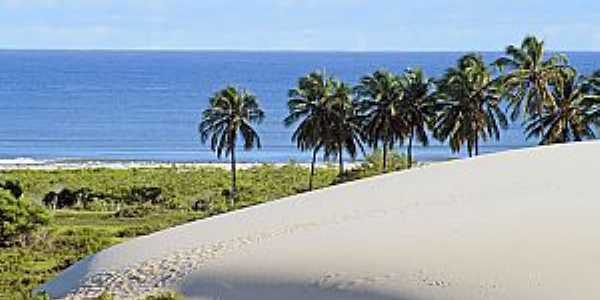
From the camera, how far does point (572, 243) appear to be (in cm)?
2714

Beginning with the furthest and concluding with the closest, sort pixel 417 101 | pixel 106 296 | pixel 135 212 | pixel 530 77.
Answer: pixel 417 101 → pixel 135 212 → pixel 530 77 → pixel 106 296

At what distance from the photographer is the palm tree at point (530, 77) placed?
56.6 m

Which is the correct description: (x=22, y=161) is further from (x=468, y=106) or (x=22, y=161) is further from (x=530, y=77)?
(x=530, y=77)

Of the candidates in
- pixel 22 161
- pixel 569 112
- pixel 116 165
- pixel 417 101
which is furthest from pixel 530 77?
pixel 22 161

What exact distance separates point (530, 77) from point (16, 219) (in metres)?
25.1

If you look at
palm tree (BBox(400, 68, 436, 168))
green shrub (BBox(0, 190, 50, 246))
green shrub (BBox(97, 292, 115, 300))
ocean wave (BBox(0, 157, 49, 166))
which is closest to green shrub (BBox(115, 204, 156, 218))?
green shrub (BBox(0, 190, 50, 246))

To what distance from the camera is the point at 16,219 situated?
4894 cm

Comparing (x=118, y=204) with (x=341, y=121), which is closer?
(x=341, y=121)

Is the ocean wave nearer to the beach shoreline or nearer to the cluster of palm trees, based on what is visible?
the beach shoreline

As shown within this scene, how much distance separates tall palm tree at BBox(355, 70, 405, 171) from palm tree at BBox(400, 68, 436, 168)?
39 cm

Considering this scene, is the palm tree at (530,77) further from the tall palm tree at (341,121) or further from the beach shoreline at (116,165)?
the beach shoreline at (116,165)

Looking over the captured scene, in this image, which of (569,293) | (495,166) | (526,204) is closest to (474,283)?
(569,293)

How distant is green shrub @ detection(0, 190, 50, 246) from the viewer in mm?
48875

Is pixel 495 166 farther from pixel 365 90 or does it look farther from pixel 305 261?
pixel 365 90
